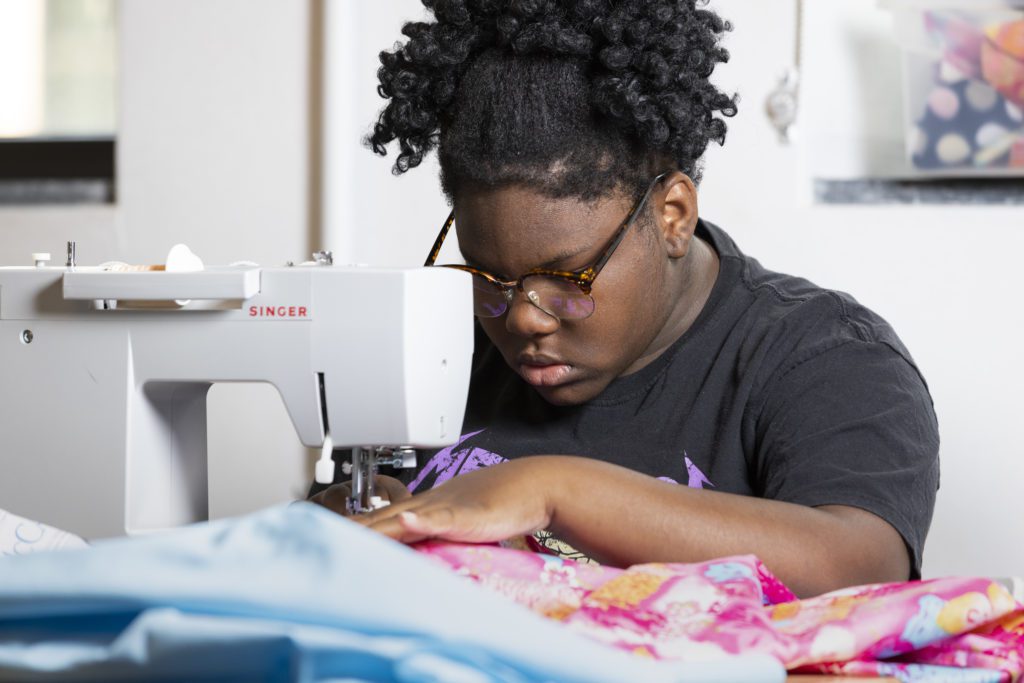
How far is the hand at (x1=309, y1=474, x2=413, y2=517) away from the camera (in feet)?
4.88

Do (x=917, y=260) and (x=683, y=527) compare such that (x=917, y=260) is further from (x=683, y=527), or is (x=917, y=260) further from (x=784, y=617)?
(x=784, y=617)

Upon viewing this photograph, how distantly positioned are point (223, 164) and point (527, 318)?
6.16 feet

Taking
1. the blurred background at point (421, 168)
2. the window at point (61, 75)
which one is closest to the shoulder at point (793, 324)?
the blurred background at point (421, 168)

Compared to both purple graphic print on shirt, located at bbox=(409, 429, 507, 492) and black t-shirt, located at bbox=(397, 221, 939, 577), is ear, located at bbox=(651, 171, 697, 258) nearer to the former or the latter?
black t-shirt, located at bbox=(397, 221, 939, 577)

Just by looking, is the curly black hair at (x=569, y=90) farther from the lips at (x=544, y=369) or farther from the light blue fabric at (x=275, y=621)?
the light blue fabric at (x=275, y=621)

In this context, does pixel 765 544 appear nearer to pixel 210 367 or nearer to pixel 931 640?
pixel 931 640

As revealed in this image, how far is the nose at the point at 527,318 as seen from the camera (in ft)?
5.29

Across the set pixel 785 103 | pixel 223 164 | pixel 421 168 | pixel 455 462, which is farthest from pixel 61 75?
pixel 455 462

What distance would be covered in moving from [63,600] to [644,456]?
1.06 metres

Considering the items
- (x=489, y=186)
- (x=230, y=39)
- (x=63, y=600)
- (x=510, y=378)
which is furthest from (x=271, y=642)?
(x=230, y=39)

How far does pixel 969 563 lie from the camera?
2.67m

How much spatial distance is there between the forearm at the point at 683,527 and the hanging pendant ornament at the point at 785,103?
1.68m

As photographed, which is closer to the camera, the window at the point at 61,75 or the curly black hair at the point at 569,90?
the curly black hair at the point at 569,90

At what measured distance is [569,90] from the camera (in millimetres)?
1631
